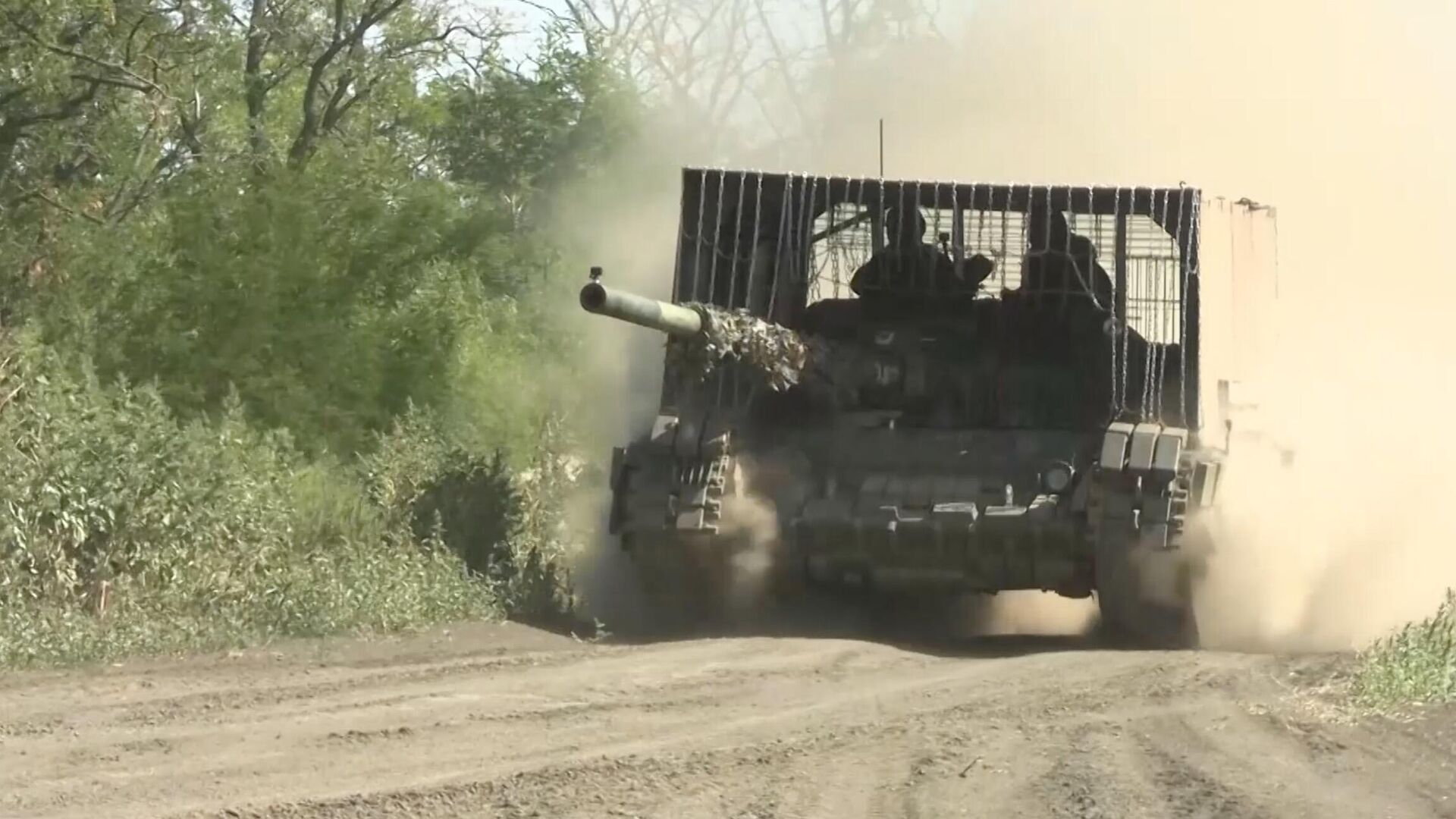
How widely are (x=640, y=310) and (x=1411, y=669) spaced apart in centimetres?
442

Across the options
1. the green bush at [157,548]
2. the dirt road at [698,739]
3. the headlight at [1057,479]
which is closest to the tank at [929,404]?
the headlight at [1057,479]

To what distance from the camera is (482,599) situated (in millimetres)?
13852

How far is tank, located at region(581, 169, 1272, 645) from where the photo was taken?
13.1 metres

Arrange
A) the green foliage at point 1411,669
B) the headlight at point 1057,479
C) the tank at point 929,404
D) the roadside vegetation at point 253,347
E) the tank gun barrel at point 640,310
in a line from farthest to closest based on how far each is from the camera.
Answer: the headlight at point 1057,479, the tank at point 929,404, the roadside vegetation at point 253,347, the tank gun barrel at point 640,310, the green foliage at point 1411,669

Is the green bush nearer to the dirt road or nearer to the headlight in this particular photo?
the dirt road

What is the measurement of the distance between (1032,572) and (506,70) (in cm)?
1581

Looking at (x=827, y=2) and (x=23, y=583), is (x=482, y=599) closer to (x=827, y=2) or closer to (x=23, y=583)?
(x=23, y=583)

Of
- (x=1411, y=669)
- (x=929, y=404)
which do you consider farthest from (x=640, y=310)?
(x=1411, y=669)

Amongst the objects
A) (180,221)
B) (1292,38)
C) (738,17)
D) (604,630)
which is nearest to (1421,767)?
(604,630)

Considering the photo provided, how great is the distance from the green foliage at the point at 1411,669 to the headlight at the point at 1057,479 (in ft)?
9.08

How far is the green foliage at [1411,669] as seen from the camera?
9.45 m

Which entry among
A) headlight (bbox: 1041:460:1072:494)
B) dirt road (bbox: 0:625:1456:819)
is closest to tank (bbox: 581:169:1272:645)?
headlight (bbox: 1041:460:1072:494)

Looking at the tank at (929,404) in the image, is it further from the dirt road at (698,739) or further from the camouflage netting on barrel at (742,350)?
the dirt road at (698,739)

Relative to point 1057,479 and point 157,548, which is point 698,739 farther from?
point 1057,479
